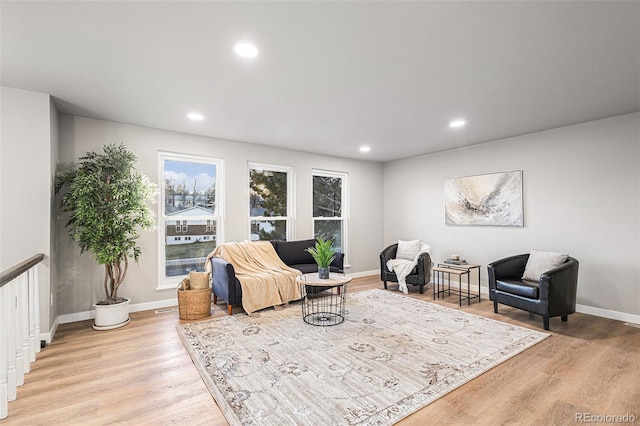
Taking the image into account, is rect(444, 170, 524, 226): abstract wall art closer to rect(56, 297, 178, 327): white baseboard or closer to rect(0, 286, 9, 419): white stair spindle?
rect(56, 297, 178, 327): white baseboard

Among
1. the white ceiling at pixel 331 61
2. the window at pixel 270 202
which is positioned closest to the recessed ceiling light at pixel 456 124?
the white ceiling at pixel 331 61

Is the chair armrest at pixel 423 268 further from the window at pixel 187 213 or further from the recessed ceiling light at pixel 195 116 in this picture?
the recessed ceiling light at pixel 195 116

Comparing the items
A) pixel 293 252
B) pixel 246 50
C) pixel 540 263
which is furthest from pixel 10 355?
pixel 540 263

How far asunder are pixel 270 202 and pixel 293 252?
1040 millimetres

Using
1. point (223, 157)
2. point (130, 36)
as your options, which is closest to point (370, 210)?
point (223, 157)

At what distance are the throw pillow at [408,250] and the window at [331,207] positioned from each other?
1.30m

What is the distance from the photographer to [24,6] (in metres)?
1.91

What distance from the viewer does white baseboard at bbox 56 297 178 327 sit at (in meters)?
3.88

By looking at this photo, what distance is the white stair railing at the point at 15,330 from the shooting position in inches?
79.3

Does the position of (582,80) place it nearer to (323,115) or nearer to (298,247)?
(323,115)

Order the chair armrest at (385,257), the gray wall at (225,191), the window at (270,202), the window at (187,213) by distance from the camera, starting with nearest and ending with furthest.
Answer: the gray wall at (225,191) → the window at (187,213) → the window at (270,202) → the chair armrest at (385,257)

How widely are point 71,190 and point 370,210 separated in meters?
5.38

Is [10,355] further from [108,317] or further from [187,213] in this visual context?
[187,213]

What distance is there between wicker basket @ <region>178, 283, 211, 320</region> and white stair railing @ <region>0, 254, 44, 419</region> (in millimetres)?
1382
